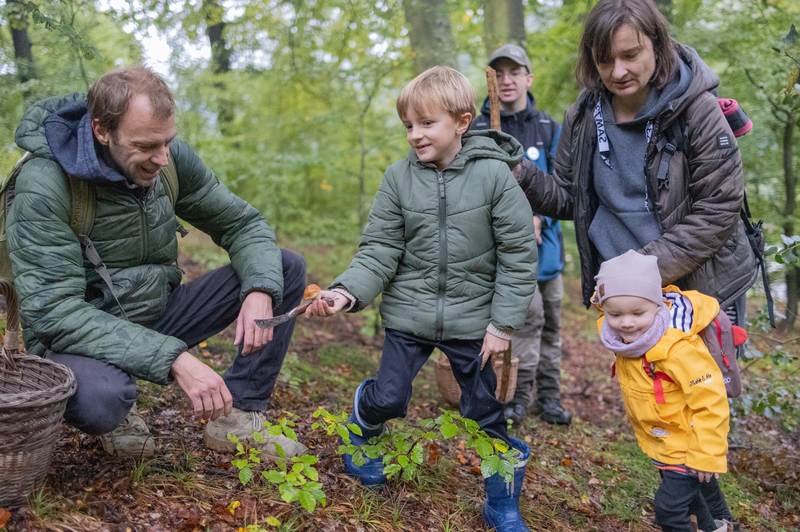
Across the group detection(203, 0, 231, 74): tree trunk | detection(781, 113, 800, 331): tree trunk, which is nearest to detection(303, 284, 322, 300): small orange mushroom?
detection(203, 0, 231, 74): tree trunk

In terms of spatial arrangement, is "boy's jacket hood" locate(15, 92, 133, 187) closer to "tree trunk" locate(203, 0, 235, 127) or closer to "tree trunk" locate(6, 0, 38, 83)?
"tree trunk" locate(6, 0, 38, 83)

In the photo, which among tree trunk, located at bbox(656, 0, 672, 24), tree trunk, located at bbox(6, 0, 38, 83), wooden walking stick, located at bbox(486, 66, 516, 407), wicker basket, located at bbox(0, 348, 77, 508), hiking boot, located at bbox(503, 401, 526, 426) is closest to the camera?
wicker basket, located at bbox(0, 348, 77, 508)

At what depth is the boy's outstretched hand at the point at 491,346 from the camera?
8.46 ft

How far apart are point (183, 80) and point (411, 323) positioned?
4.87 meters

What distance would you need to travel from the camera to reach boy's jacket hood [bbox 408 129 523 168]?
267 cm

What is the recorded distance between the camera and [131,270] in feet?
9.27

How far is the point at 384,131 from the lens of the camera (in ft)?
23.6

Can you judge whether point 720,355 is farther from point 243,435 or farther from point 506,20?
point 506,20

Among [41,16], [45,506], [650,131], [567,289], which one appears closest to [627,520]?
[650,131]

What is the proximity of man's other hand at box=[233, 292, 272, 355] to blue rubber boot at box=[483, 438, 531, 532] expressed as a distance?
130cm

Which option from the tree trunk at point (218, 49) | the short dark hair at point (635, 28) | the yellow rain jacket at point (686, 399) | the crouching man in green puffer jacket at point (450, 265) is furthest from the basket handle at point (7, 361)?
the tree trunk at point (218, 49)

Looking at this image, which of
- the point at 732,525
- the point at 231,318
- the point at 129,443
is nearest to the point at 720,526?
the point at 732,525

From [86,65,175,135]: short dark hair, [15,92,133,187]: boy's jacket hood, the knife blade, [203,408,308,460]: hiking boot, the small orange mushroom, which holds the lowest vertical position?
[203,408,308,460]: hiking boot

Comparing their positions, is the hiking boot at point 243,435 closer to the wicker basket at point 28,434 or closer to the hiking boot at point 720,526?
the wicker basket at point 28,434
